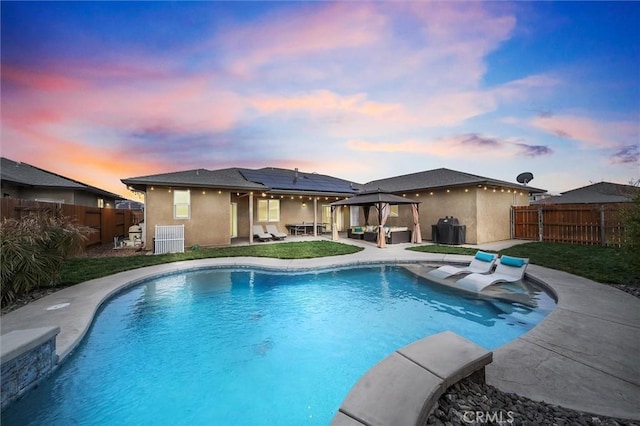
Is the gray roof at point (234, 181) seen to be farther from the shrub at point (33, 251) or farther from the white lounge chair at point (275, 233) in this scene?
the shrub at point (33, 251)

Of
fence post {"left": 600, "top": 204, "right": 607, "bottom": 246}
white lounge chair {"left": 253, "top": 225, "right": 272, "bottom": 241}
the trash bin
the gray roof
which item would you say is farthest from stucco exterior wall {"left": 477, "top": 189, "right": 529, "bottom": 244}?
white lounge chair {"left": 253, "top": 225, "right": 272, "bottom": 241}

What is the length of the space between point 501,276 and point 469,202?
25.0 ft

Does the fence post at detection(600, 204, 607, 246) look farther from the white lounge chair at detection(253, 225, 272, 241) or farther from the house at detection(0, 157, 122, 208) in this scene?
the house at detection(0, 157, 122, 208)

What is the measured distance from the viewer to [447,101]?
37.4ft

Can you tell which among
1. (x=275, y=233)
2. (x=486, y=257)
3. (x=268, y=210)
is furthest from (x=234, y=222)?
(x=486, y=257)

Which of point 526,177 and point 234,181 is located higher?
point 526,177

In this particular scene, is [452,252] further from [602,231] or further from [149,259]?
[149,259]

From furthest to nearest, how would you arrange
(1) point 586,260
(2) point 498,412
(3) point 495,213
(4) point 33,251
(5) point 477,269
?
Result: (3) point 495,213 → (1) point 586,260 → (5) point 477,269 → (4) point 33,251 → (2) point 498,412

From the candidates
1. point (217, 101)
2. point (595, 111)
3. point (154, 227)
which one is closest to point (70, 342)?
point (154, 227)

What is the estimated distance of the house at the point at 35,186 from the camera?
39.5 feet

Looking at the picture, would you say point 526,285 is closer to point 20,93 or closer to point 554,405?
point 554,405

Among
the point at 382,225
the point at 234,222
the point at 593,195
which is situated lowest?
the point at 382,225

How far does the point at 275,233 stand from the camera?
15383 mm

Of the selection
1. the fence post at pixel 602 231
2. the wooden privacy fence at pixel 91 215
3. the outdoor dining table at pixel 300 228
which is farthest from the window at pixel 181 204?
the fence post at pixel 602 231
